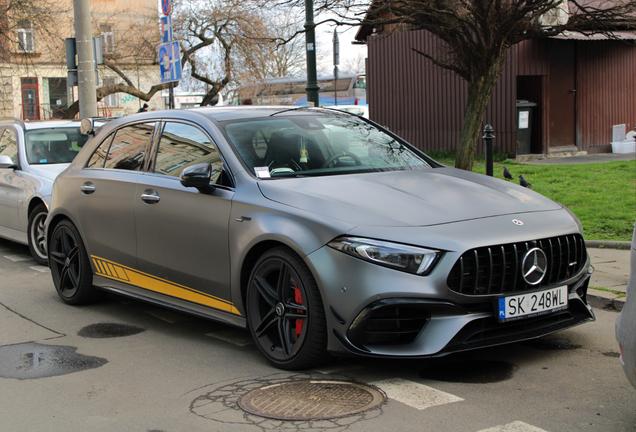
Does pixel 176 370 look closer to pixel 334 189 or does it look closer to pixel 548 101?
pixel 334 189

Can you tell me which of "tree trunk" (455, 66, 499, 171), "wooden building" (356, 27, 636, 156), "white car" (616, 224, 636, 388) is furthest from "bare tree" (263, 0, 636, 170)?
"white car" (616, 224, 636, 388)

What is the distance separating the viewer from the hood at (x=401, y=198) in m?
4.13

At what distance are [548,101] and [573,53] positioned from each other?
5.43ft

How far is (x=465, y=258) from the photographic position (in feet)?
12.8

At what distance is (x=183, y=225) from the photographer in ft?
16.5

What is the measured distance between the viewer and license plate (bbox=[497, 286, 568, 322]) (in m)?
3.98

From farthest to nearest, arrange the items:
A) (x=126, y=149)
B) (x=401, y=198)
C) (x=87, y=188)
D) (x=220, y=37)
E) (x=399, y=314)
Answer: (x=220, y=37) < (x=87, y=188) < (x=126, y=149) < (x=401, y=198) < (x=399, y=314)

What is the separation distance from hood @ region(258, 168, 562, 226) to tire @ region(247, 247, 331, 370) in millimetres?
370

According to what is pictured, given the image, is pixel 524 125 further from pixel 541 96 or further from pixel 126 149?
pixel 126 149

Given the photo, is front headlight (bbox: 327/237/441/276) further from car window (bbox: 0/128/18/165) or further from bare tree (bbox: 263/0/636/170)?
bare tree (bbox: 263/0/636/170)

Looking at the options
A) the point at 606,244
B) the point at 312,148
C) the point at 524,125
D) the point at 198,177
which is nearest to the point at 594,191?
the point at 606,244

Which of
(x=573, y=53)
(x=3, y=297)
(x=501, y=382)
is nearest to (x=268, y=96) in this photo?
(x=573, y=53)

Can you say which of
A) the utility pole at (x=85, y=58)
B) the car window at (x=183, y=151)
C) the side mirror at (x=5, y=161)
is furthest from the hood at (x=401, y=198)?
the utility pole at (x=85, y=58)

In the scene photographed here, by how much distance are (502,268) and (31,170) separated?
6.75 m
